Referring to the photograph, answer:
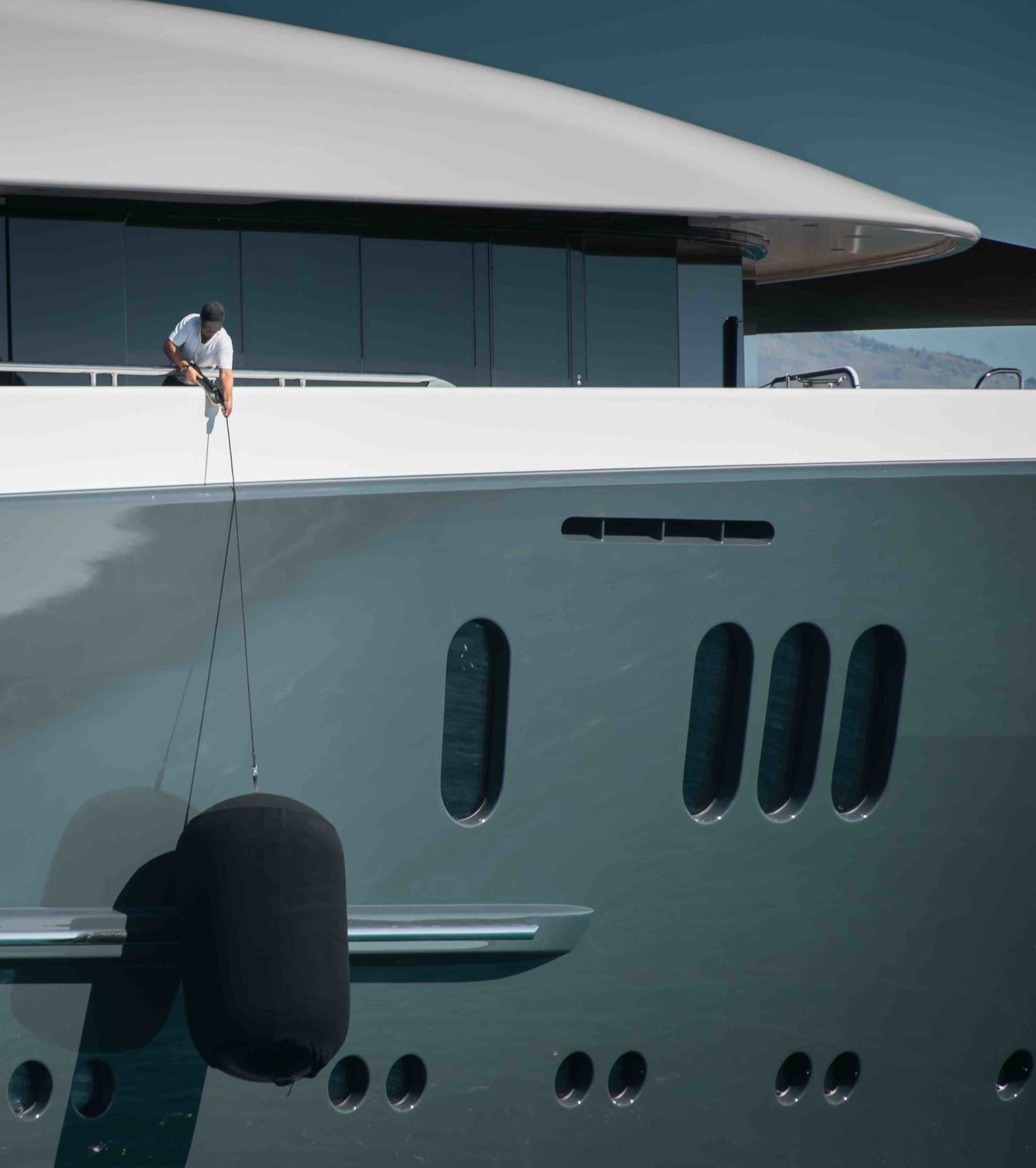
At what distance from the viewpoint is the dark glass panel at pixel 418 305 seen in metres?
6.63

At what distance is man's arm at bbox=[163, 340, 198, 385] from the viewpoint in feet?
15.8

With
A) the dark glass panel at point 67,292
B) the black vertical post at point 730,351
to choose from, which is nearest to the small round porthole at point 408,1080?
the dark glass panel at point 67,292

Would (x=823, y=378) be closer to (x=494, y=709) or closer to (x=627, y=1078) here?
(x=494, y=709)

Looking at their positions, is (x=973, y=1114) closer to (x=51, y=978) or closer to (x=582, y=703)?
(x=582, y=703)

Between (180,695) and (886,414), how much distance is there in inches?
117

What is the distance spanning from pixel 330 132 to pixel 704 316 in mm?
2303

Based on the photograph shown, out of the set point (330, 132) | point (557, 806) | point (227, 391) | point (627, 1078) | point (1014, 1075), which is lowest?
point (1014, 1075)

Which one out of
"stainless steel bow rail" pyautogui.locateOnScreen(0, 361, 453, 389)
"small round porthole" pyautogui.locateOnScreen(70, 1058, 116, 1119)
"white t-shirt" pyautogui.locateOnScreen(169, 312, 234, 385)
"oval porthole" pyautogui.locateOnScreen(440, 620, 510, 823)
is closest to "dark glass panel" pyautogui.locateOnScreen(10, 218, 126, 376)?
"stainless steel bow rail" pyautogui.locateOnScreen(0, 361, 453, 389)

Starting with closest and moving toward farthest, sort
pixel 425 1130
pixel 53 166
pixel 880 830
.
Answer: pixel 425 1130 < pixel 880 830 < pixel 53 166

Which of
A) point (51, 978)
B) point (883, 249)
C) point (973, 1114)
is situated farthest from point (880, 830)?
point (883, 249)

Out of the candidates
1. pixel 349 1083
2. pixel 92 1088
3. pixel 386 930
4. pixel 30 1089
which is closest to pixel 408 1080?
pixel 349 1083

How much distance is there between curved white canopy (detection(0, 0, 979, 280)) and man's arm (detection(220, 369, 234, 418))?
4.88 feet

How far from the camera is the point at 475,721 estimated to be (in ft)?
15.7

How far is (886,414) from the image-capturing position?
5375 millimetres
